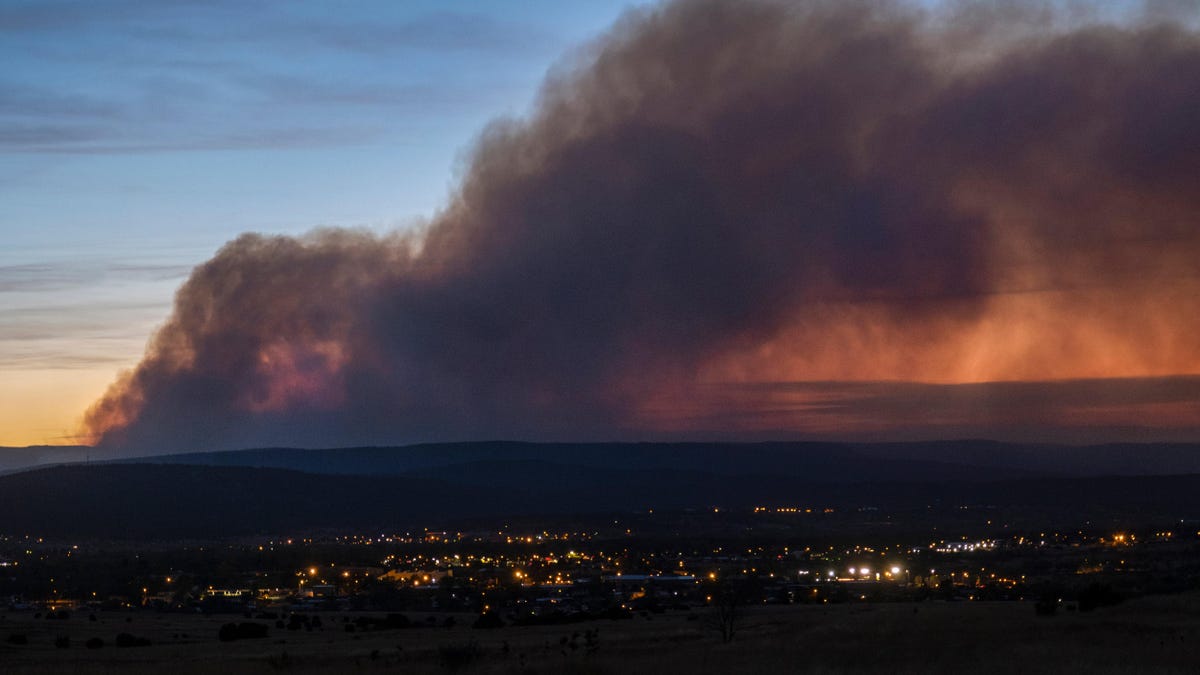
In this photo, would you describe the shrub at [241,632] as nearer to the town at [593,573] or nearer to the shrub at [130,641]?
the shrub at [130,641]

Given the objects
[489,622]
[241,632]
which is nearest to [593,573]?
[489,622]

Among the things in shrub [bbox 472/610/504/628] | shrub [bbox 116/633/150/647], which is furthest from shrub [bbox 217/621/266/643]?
shrub [bbox 472/610/504/628]

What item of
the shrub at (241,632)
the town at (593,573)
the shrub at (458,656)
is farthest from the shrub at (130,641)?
the shrub at (458,656)

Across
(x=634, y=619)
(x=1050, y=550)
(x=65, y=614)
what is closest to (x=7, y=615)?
(x=65, y=614)

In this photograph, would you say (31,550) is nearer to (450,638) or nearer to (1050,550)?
(1050,550)

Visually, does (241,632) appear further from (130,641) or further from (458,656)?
(458,656)

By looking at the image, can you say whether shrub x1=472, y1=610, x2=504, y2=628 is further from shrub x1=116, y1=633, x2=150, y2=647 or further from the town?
shrub x1=116, y1=633, x2=150, y2=647

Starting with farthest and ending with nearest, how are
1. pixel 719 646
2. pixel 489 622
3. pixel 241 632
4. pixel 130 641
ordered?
1. pixel 489 622
2. pixel 241 632
3. pixel 130 641
4. pixel 719 646

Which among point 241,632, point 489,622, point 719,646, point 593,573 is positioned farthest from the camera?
point 593,573
